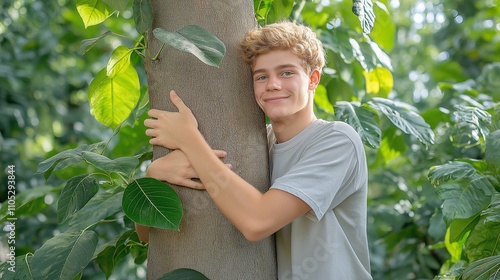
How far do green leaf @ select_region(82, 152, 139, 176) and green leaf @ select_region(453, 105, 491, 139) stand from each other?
1.11m

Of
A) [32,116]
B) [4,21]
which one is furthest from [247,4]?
[32,116]

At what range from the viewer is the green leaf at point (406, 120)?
1.70m

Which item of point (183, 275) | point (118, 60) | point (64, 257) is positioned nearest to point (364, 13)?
point (118, 60)

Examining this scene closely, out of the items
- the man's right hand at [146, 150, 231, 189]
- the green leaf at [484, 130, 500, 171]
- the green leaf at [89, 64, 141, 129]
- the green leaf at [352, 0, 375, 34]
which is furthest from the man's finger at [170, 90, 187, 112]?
the green leaf at [484, 130, 500, 171]

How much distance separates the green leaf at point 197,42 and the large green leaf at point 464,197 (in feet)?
2.71

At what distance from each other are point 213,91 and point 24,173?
9.85 feet

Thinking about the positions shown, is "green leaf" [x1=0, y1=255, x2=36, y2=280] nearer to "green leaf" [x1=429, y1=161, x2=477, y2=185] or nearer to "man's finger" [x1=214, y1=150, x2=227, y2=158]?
"man's finger" [x1=214, y1=150, x2=227, y2=158]

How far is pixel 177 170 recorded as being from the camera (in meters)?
1.28

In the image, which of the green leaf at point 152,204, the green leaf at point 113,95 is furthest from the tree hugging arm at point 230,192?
the green leaf at point 113,95

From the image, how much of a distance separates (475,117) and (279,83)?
29.2 inches

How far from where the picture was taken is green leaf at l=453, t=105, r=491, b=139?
5.42 feet

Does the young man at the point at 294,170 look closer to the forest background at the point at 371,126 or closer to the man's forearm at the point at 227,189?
the man's forearm at the point at 227,189

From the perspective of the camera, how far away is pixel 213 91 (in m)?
1.32

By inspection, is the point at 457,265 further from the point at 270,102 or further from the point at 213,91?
the point at 213,91
